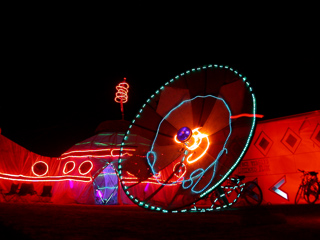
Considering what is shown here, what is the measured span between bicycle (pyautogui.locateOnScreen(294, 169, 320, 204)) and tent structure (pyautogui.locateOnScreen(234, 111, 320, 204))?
192mm

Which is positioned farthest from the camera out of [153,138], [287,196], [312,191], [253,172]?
[253,172]

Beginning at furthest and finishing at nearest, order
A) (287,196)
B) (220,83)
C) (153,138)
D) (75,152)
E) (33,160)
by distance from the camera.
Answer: (33,160)
(75,152)
(287,196)
(153,138)
(220,83)

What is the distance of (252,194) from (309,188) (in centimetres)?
167

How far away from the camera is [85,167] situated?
1147cm

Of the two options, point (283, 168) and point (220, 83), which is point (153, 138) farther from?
point (283, 168)

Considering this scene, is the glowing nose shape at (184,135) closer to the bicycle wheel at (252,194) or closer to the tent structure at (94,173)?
the bicycle wheel at (252,194)

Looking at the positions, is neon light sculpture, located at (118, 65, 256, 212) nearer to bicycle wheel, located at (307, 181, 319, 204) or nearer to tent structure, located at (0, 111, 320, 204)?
tent structure, located at (0, 111, 320, 204)

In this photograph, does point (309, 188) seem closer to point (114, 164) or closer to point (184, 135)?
point (184, 135)

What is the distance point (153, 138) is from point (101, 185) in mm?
6903

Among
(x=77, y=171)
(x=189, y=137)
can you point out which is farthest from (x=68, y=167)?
(x=189, y=137)

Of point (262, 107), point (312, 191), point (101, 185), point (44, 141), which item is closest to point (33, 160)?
point (101, 185)

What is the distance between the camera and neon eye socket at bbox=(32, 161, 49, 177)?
12.8 metres

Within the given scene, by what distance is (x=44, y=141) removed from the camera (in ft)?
71.6

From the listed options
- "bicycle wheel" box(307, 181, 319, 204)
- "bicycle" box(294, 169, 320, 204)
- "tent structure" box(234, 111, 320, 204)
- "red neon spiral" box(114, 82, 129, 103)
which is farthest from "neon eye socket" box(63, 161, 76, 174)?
"bicycle wheel" box(307, 181, 319, 204)
